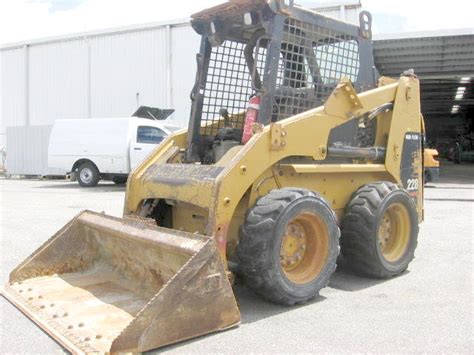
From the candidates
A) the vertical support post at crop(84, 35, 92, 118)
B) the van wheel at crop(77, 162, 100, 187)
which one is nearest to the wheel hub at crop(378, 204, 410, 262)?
the van wheel at crop(77, 162, 100, 187)

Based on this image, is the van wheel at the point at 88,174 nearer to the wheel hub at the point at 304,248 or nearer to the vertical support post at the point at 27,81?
the vertical support post at the point at 27,81

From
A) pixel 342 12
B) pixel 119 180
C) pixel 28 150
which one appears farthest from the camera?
pixel 28 150

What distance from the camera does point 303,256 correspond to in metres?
4.76

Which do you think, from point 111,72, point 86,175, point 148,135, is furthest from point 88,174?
point 111,72

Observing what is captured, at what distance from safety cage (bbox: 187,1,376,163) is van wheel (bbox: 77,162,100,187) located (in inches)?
466

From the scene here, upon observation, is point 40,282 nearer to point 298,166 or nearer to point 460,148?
point 298,166

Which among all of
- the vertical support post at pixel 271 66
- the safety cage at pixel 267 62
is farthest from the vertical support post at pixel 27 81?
the vertical support post at pixel 271 66

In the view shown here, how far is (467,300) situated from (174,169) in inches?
115

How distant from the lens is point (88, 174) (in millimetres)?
17109

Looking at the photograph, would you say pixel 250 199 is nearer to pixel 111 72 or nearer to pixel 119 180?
pixel 119 180

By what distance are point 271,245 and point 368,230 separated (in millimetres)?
1391

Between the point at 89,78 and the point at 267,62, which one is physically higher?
the point at 89,78

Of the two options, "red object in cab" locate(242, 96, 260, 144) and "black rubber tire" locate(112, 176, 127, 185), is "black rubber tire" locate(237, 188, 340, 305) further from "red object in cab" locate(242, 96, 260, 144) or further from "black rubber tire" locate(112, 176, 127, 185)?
"black rubber tire" locate(112, 176, 127, 185)

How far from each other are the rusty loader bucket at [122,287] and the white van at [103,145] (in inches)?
425
